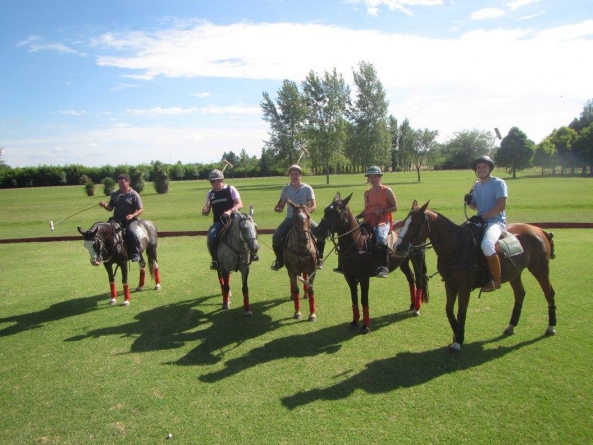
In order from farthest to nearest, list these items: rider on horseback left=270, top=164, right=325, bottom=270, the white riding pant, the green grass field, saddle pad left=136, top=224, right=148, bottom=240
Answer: saddle pad left=136, top=224, right=148, bottom=240, rider on horseback left=270, top=164, right=325, bottom=270, the white riding pant, the green grass field

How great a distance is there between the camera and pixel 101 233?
8.45 m

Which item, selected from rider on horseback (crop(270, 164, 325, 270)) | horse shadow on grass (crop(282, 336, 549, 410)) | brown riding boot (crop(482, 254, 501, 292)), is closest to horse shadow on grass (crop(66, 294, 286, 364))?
rider on horseback (crop(270, 164, 325, 270))

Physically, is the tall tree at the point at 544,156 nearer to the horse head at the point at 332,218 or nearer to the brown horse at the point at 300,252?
the brown horse at the point at 300,252

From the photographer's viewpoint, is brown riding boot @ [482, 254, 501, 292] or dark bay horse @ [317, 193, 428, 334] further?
dark bay horse @ [317, 193, 428, 334]

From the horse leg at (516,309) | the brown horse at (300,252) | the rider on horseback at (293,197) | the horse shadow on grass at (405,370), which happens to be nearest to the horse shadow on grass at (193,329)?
the brown horse at (300,252)

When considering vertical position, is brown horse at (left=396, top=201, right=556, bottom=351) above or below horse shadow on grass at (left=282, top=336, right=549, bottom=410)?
above

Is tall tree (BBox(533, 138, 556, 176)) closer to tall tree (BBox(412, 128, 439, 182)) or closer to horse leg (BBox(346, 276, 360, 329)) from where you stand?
tall tree (BBox(412, 128, 439, 182))

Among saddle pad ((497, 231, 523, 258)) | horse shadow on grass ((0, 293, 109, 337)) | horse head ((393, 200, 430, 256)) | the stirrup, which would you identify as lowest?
horse shadow on grass ((0, 293, 109, 337))

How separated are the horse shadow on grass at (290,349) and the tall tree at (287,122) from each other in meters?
56.6

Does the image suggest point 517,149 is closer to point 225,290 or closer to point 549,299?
point 549,299

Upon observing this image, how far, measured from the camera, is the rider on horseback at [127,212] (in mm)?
9023

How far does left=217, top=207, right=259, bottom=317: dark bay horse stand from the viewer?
7566mm

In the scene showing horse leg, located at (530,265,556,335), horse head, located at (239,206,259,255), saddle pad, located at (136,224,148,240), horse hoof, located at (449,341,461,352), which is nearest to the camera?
horse hoof, located at (449,341,461,352)

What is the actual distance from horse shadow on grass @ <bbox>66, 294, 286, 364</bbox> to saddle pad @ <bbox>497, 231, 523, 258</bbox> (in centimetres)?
423
